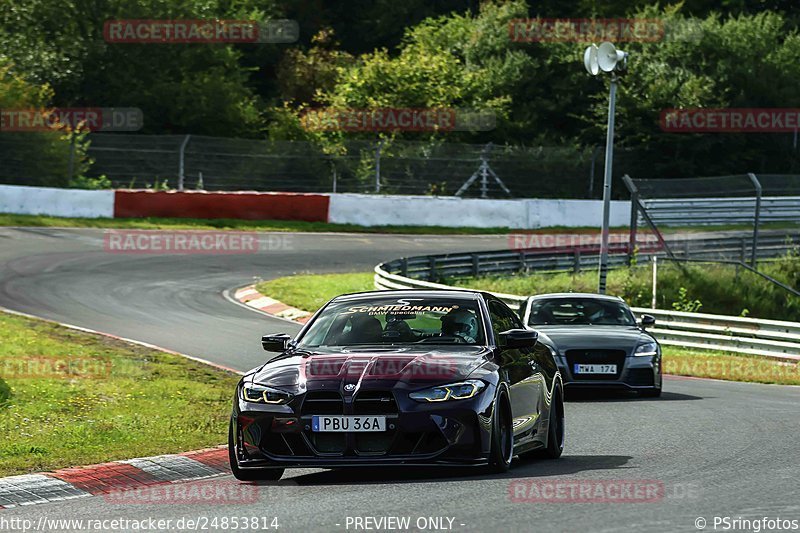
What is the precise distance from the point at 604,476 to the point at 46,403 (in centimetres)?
566

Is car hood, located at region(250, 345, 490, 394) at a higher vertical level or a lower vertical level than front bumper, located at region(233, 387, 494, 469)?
higher

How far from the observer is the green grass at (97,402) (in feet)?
36.3

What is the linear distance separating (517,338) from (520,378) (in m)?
0.31

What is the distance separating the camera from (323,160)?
144 feet

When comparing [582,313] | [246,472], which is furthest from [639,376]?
[246,472]

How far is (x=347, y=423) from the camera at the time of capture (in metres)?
9.43

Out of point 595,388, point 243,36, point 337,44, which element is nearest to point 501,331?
point 595,388

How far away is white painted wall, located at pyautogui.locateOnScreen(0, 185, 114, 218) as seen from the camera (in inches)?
1524

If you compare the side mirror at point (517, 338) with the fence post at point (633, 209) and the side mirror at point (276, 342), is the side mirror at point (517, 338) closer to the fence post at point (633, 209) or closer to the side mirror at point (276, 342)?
the side mirror at point (276, 342)
